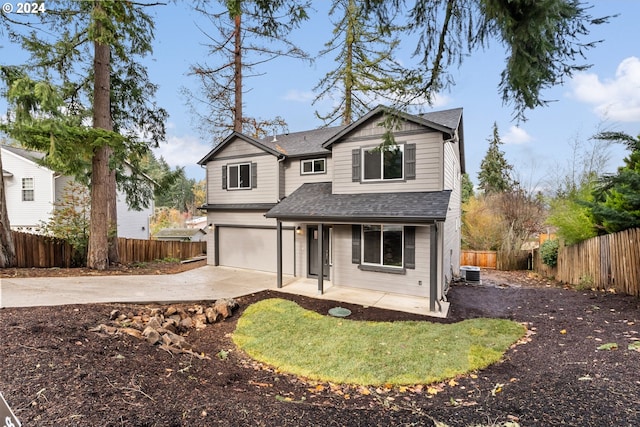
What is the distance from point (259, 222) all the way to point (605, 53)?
10.5 m

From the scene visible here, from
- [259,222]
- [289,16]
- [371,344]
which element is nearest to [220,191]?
[259,222]

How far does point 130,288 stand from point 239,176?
6063 millimetres

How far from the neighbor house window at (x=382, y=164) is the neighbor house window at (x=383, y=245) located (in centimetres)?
168

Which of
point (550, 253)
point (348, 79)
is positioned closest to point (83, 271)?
point (348, 79)

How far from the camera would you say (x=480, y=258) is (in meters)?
17.5

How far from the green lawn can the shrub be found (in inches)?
324

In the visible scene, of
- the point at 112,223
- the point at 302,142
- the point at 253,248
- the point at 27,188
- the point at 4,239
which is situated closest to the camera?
the point at 4,239

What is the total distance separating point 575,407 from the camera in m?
3.08

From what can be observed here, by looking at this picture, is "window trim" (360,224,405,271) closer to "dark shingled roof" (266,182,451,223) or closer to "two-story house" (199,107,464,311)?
"two-story house" (199,107,464,311)

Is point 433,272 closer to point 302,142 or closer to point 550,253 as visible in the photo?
point 302,142

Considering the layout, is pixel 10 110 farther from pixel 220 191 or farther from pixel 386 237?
pixel 386 237

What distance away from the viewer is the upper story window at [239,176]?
1232 centimetres

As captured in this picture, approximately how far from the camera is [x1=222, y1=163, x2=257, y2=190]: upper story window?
12.3m

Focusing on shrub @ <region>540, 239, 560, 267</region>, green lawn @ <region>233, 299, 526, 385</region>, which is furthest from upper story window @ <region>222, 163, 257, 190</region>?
shrub @ <region>540, 239, 560, 267</region>
